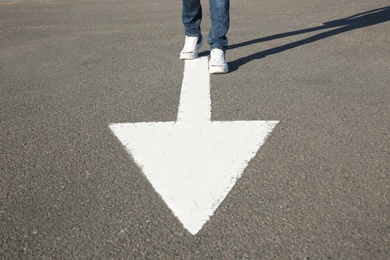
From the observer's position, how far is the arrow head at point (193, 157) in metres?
2.71

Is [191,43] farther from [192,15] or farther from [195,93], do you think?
[195,93]

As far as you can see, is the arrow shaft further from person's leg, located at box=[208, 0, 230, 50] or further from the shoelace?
person's leg, located at box=[208, 0, 230, 50]

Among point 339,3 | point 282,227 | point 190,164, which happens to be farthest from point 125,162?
point 339,3

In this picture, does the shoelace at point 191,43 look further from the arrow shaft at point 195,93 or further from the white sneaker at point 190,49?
the arrow shaft at point 195,93

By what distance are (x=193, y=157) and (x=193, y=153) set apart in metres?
0.06

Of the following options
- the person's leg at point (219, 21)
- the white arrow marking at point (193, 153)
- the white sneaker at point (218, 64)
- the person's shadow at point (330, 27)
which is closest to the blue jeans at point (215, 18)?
the person's leg at point (219, 21)

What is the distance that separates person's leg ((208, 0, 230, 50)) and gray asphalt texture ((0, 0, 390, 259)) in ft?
0.90

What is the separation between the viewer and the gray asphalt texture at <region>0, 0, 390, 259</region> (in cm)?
241

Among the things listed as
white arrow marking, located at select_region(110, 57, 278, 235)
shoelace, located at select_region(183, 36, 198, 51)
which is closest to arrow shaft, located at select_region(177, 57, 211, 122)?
white arrow marking, located at select_region(110, 57, 278, 235)

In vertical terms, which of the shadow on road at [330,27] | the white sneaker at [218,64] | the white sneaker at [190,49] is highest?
the white sneaker at [218,64]

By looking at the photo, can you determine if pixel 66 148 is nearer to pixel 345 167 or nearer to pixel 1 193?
pixel 1 193

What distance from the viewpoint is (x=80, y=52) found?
575cm

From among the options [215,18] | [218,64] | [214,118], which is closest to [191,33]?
[215,18]

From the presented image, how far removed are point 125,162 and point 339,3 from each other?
5.75 metres
